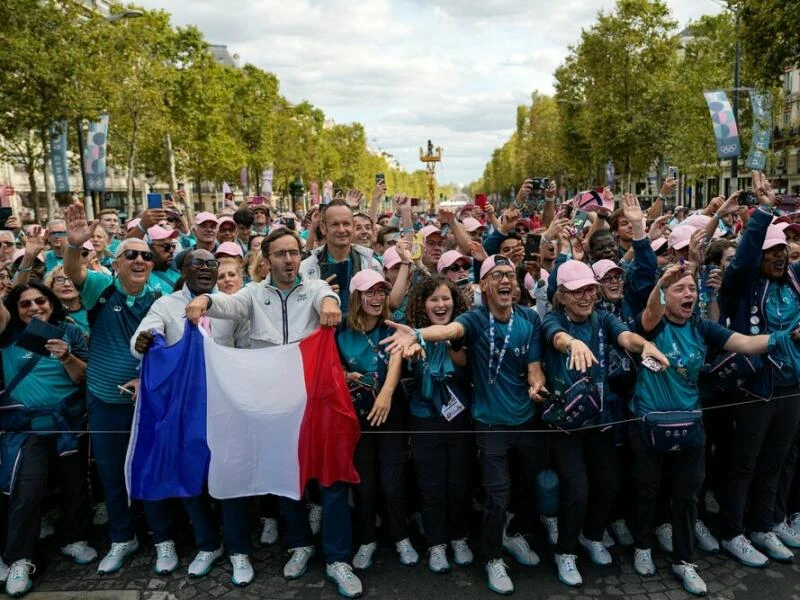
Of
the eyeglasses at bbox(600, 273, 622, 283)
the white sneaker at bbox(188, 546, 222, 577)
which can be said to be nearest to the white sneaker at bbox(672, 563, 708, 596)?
the eyeglasses at bbox(600, 273, 622, 283)

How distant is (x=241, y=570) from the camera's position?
442 cm

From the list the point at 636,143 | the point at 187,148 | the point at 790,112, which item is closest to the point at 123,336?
the point at 187,148

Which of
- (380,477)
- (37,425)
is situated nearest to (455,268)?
(380,477)

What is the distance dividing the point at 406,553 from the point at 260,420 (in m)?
1.41

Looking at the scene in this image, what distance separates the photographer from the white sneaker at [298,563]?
4441 mm

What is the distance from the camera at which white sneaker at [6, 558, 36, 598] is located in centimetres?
431

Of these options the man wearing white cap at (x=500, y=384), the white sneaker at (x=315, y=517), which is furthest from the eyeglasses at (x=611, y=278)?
the white sneaker at (x=315, y=517)

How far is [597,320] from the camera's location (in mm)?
4312

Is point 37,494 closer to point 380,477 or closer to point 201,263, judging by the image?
point 201,263

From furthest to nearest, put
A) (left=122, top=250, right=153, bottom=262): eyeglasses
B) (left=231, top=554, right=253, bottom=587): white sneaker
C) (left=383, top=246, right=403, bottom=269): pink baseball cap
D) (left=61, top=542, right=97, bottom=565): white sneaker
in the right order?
(left=383, top=246, right=403, bottom=269): pink baseball cap, (left=61, top=542, right=97, bottom=565): white sneaker, (left=122, top=250, right=153, bottom=262): eyeglasses, (left=231, top=554, right=253, bottom=587): white sneaker

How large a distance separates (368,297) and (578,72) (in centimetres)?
4204

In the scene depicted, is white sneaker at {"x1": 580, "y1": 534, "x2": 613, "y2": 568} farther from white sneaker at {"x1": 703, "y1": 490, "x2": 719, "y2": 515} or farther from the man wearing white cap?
white sneaker at {"x1": 703, "y1": 490, "x2": 719, "y2": 515}

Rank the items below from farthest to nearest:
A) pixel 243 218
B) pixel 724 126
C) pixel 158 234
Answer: pixel 724 126
pixel 243 218
pixel 158 234

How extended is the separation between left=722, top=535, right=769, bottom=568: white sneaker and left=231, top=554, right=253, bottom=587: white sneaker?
3.33 metres
